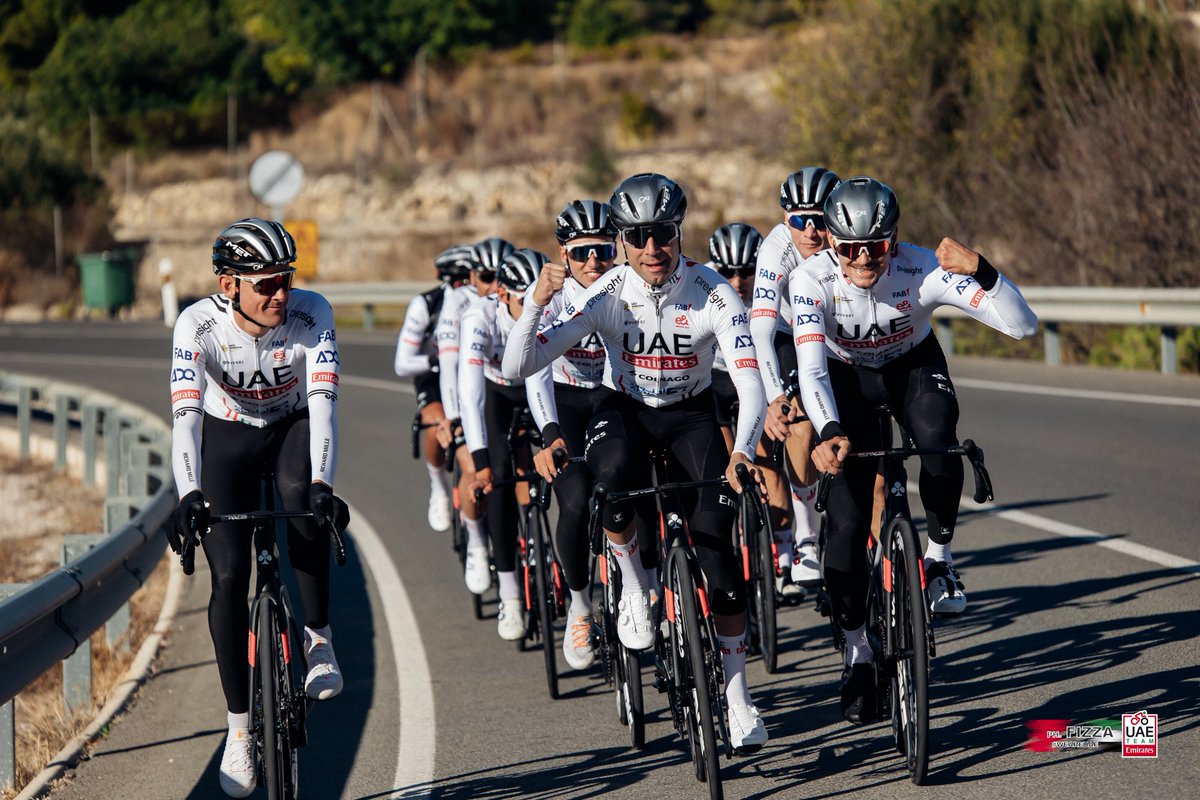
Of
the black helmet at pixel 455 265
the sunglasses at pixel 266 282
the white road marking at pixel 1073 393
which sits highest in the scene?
the black helmet at pixel 455 265

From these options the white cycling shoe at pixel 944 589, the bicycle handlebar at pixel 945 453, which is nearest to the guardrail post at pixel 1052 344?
the white cycling shoe at pixel 944 589

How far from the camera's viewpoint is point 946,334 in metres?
22.8

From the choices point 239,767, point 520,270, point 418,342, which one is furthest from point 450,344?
point 239,767

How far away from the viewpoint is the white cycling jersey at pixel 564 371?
26.6 feet

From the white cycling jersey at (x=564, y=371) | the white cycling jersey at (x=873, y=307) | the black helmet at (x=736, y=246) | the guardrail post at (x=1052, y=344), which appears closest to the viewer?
the white cycling jersey at (x=873, y=307)

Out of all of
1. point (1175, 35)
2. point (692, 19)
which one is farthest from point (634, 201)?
point (692, 19)

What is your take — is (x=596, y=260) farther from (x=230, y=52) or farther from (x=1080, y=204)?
(x=230, y=52)

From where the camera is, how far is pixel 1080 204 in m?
21.8

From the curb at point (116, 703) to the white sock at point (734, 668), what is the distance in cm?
286

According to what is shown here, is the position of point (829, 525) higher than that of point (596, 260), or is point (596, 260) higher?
point (596, 260)

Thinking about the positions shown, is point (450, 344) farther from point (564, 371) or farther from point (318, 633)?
point (318, 633)

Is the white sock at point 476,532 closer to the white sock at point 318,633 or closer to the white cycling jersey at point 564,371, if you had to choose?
the white cycling jersey at point 564,371

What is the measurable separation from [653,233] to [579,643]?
89.4 inches

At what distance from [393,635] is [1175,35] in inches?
764
